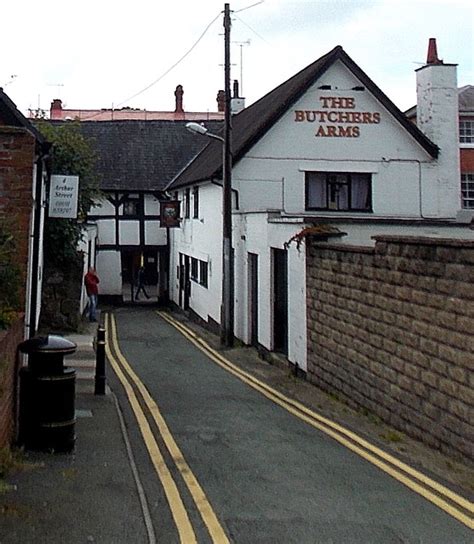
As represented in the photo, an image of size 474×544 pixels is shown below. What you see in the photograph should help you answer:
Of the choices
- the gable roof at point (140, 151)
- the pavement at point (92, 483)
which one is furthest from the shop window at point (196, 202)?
the pavement at point (92, 483)

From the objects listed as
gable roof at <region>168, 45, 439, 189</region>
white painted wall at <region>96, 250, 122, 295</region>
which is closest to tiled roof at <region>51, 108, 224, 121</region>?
white painted wall at <region>96, 250, 122, 295</region>

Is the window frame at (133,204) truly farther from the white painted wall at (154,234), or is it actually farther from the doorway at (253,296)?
the doorway at (253,296)

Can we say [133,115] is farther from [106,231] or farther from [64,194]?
[64,194]

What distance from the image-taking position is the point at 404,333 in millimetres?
10102

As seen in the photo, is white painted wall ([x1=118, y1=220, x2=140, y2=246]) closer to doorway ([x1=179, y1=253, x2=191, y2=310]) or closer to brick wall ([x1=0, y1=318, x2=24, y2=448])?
doorway ([x1=179, y1=253, x2=191, y2=310])

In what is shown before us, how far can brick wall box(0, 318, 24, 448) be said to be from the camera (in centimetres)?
693

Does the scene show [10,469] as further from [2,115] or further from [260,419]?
[2,115]

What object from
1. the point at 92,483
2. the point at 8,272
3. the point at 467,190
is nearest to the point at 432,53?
the point at 467,190

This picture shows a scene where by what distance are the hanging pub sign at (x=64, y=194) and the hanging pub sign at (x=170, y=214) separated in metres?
19.0

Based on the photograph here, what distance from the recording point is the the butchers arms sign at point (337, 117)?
2327cm

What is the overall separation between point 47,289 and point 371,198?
11.1 m

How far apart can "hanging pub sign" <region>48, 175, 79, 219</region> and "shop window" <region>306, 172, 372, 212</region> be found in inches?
454

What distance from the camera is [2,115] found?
1102 cm

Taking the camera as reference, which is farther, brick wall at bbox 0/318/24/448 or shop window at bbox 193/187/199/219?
shop window at bbox 193/187/199/219
